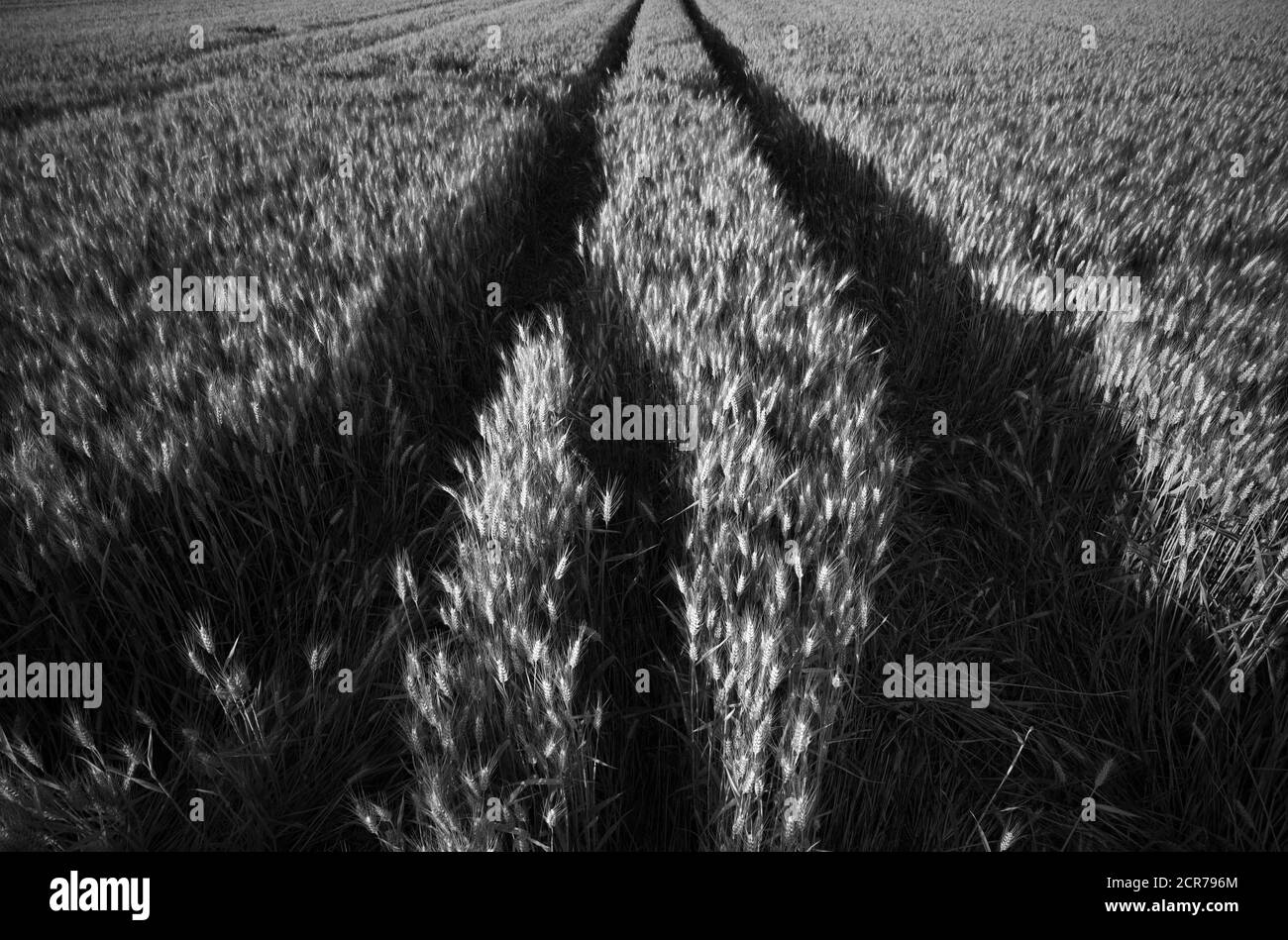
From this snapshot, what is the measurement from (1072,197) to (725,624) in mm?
3651

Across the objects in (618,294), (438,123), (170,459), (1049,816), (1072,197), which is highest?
(438,123)

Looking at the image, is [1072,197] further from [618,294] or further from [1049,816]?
[1049,816]

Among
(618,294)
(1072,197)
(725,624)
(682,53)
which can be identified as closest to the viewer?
(725,624)

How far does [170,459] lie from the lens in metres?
1.54

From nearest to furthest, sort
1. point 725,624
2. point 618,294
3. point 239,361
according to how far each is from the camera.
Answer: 1. point 725,624
2. point 239,361
3. point 618,294

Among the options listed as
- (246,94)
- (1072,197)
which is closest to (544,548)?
(1072,197)

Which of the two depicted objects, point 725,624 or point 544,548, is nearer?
point 725,624

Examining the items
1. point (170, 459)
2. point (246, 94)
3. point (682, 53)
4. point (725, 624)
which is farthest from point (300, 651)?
point (682, 53)

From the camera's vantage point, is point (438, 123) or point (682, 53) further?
point (682, 53)

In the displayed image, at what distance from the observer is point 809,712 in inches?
42.6

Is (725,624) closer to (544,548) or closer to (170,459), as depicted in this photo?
(544,548)

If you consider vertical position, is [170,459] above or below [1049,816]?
above

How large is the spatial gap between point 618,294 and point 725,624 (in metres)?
1.80

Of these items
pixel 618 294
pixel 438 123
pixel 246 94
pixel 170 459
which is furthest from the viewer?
pixel 246 94
